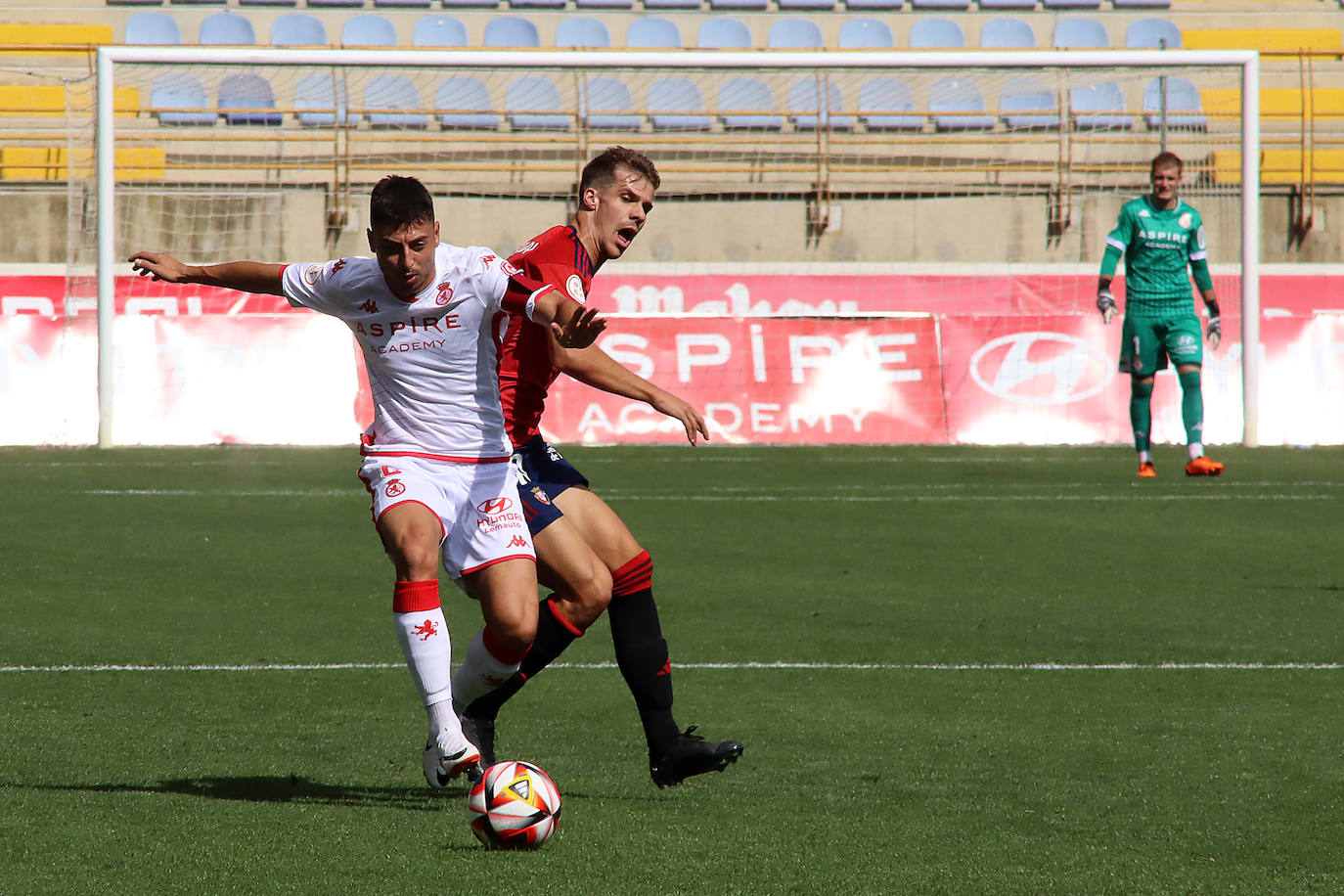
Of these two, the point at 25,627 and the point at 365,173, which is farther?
the point at 365,173

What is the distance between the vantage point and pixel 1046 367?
15.3 m

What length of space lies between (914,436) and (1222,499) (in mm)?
4748

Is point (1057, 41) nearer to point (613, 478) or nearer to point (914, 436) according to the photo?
point (914, 436)

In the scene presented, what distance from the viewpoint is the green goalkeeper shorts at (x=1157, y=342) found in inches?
486

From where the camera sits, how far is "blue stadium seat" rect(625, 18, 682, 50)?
74.8ft

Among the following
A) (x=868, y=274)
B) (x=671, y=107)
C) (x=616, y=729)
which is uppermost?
(x=671, y=107)

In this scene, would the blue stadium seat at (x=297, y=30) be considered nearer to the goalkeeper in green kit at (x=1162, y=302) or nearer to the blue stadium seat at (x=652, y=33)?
the blue stadium seat at (x=652, y=33)

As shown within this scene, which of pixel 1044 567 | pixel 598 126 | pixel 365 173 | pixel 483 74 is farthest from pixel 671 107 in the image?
pixel 1044 567

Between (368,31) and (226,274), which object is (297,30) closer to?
(368,31)

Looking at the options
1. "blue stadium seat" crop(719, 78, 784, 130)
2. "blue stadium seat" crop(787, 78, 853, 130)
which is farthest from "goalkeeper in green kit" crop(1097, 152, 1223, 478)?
"blue stadium seat" crop(719, 78, 784, 130)

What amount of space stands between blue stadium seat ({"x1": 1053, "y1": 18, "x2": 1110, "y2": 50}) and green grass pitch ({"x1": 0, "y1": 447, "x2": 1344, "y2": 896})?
14318mm

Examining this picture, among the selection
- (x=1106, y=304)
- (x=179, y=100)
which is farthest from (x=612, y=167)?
(x=179, y=100)

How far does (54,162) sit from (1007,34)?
13391 mm

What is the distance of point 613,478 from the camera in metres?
12.3
